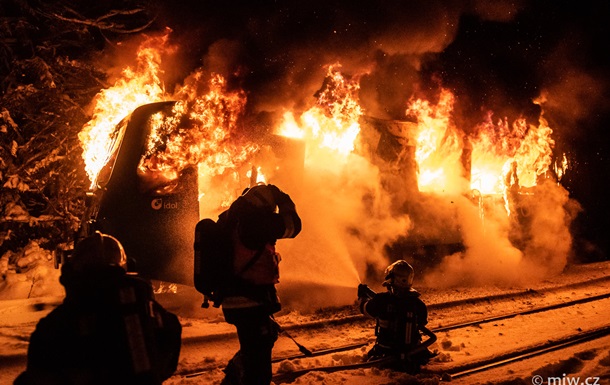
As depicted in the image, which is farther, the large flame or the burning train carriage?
the large flame

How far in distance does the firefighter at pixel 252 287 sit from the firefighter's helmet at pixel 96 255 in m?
1.23

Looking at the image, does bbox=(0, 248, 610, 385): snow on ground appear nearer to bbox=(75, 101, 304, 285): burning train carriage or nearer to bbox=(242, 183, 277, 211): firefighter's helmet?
bbox=(75, 101, 304, 285): burning train carriage

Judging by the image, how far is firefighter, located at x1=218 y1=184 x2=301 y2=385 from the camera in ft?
11.7

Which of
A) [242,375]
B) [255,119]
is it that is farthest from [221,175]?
[242,375]

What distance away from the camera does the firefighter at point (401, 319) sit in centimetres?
494

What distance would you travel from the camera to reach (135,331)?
83.4 inches

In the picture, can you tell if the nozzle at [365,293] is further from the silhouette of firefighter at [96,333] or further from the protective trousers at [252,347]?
the silhouette of firefighter at [96,333]

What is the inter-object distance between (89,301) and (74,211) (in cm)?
993

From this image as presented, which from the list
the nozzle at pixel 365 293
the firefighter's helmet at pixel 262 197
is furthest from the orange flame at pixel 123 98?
the firefighter's helmet at pixel 262 197

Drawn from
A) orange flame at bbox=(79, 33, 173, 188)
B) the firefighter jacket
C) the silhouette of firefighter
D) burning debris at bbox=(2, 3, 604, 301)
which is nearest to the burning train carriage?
burning debris at bbox=(2, 3, 604, 301)

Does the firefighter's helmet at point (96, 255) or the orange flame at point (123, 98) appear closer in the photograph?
the firefighter's helmet at point (96, 255)

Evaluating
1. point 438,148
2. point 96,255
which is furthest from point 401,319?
point 438,148

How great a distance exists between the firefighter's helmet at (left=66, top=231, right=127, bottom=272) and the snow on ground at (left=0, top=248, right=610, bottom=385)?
2.77 m

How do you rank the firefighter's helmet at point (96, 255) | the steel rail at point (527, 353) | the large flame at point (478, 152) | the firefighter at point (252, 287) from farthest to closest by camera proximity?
the large flame at point (478, 152), the steel rail at point (527, 353), the firefighter at point (252, 287), the firefighter's helmet at point (96, 255)
